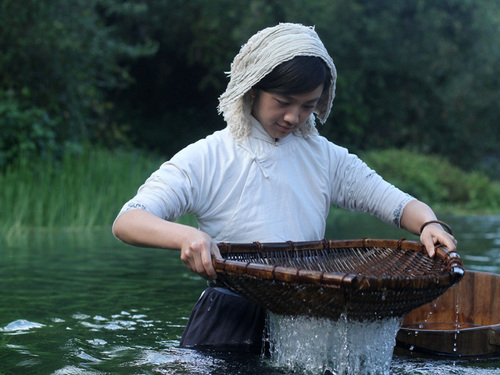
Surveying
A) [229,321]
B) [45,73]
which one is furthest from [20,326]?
[45,73]

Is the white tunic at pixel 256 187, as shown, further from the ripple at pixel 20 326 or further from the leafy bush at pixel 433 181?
the leafy bush at pixel 433 181

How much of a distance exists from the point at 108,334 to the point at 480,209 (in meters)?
12.3

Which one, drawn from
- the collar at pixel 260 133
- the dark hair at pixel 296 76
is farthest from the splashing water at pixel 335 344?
the dark hair at pixel 296 76

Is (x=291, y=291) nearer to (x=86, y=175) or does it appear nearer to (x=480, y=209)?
(x=86, y=175)

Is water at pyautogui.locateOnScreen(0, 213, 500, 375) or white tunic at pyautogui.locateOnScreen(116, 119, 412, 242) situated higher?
white tunic at pyautogui.locateOnScreen(116, 119, 412, 242)

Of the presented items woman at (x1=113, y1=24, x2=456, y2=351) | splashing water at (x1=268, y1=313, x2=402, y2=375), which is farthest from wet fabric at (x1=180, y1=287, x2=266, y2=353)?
splashing water at (x1=268, y1=313, x2=402, y2=375)

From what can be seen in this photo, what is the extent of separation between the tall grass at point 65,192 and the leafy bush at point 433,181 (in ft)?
24.6

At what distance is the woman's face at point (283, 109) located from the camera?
2912mm

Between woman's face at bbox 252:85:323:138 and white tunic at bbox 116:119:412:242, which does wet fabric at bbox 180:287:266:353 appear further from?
woman's face at bbox 252:85:323:138

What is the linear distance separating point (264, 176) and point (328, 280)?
0.75m

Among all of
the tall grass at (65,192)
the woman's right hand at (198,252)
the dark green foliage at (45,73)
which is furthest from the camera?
the dark green foliage at (45,73)

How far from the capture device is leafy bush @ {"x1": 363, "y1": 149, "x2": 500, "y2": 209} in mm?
15508

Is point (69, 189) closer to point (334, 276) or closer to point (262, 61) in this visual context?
point (262, 61)

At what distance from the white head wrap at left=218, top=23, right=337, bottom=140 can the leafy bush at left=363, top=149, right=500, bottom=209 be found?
1251cm
